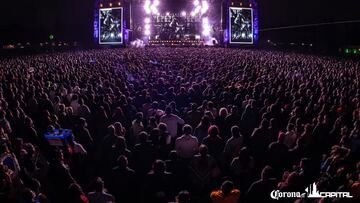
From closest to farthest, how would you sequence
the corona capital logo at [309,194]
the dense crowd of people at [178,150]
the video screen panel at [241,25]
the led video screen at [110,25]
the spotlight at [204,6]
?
the corona capital logo at [309,194], the dense crowd of people at [178,150], the led video screen at [110,25], the video screen panel at [241,25], the spotlight at [204,6]

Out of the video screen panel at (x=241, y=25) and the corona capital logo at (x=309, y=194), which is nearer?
the corona capital logo at (x=309, y=194)

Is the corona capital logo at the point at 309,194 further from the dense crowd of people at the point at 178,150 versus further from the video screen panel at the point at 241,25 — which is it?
the video screen panel at the point at 241,25

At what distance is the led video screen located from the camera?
4444 cm

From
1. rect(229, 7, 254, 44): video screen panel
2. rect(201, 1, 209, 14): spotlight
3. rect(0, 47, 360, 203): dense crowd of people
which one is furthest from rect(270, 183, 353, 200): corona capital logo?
rect(201, 1, 209, 14): spotlight

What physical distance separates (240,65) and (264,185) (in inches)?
637

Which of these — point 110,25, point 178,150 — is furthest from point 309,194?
point 110,25

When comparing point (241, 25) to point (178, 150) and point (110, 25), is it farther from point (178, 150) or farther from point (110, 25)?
point (178, 150)

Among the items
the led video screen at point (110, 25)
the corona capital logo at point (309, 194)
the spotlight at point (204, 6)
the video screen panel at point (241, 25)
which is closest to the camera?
the corona capital logo at point (309, 194)

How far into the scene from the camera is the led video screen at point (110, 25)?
4444 centimetres

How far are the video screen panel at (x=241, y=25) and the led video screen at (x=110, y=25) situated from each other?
39.0 ft

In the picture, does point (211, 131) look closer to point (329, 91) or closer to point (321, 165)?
point (321, 165)

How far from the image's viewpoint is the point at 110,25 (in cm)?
4516

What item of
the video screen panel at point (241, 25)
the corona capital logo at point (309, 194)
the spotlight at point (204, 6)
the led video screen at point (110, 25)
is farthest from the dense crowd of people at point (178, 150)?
the spotlight at point (204, 6)

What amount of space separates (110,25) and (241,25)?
1412 centimetres
